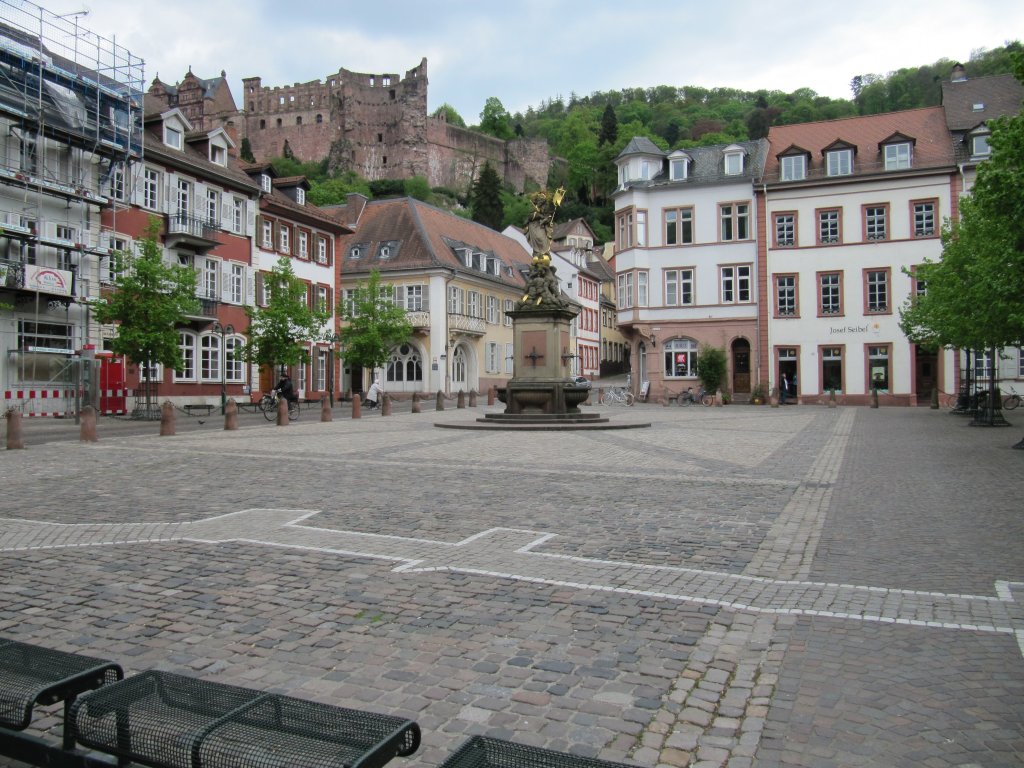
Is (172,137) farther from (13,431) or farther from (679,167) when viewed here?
(679,167)

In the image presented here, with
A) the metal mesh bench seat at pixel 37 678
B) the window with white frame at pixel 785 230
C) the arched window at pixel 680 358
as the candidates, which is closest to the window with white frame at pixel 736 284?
the window with white frame at pixel 785 230

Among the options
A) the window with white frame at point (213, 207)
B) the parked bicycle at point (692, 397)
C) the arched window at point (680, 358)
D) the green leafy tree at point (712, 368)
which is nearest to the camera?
the window with white frame at point (213, 207)

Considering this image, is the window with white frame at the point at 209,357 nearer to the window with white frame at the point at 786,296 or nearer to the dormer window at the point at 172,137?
the dormer window at the point at 172,137

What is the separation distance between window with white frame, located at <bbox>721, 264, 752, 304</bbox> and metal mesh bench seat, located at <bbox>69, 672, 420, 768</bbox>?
45588mm

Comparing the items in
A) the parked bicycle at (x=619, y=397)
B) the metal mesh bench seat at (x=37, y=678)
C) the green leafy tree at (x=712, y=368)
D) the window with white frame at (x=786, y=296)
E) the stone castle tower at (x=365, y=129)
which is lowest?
the metal mesh bench seat at (x=37, y=678)

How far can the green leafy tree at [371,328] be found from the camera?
140 feet

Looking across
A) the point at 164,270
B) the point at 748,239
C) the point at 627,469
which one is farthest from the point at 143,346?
the point at 748,239

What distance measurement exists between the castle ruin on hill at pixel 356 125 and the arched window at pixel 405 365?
72270 millimetres

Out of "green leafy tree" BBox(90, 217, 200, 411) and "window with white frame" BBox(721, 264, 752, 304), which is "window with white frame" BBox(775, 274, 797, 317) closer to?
"window with white frame" BBox(721, 264, 752, 304)

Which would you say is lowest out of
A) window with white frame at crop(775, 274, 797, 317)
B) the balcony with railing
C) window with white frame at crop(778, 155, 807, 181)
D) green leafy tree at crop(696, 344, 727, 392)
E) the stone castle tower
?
green leafy tree at crop(696, 344, 727, 392)

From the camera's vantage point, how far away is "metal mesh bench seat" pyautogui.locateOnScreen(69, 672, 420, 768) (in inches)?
106

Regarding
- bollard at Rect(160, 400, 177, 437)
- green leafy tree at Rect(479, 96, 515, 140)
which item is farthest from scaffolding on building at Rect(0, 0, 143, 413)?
green leafy tree at Rect(479, 96, 515, 140)

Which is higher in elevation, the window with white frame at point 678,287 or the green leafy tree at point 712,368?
the window with white frame at point 678,287

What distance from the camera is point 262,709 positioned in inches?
116
